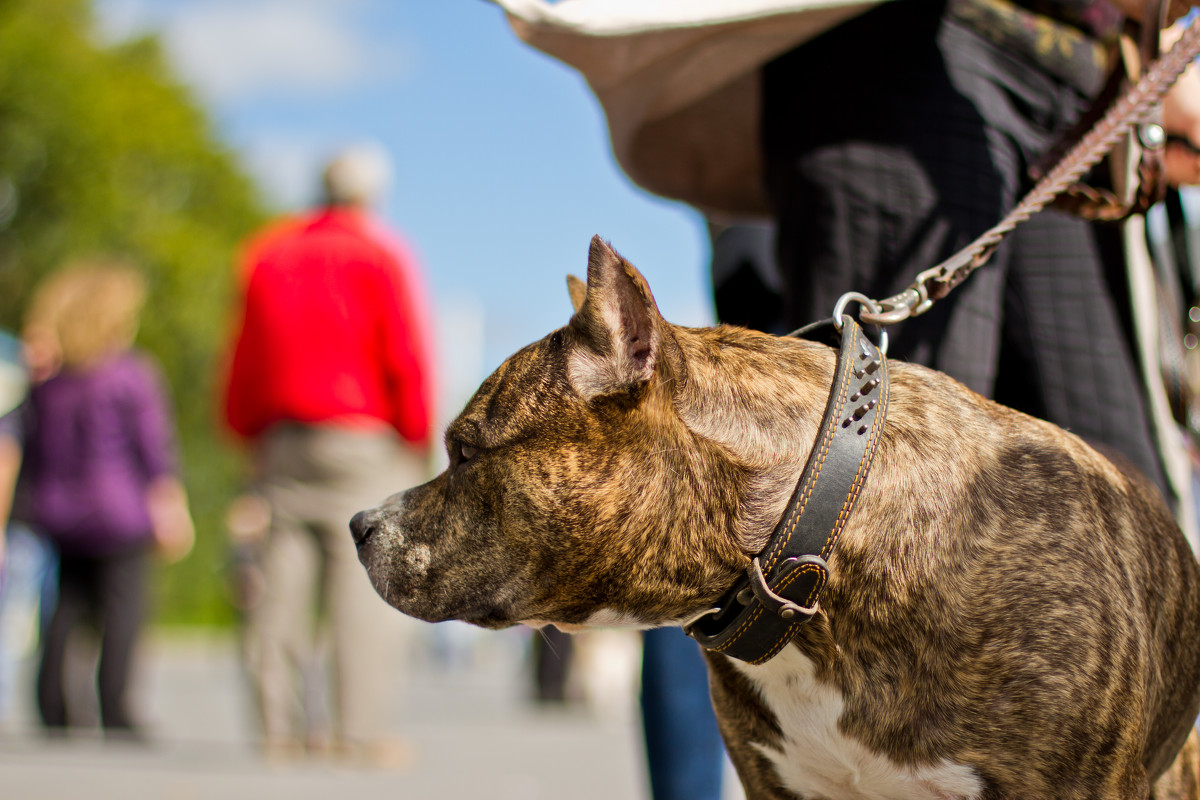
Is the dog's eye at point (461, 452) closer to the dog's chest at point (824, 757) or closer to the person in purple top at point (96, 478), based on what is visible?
the dog's chest at point (824, 757)

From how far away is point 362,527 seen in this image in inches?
102

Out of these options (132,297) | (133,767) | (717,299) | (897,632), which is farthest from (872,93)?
(132,297)

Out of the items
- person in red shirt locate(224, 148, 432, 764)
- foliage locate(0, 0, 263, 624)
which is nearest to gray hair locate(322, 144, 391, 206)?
person in red shirt locate(224, 148, 432, 764)

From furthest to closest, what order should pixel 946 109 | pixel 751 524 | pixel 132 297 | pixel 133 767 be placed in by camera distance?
pixel 132 297
pixel 133 767
pixel 946 109
pixel 751 524

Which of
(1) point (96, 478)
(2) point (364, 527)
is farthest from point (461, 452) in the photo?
(1) point (96, 478)

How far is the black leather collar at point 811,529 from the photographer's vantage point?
6.91 ft

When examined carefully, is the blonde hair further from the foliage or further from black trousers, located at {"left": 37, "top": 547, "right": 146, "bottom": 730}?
the foliage

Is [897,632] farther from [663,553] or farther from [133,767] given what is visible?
[133,767]

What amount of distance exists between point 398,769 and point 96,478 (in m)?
2.61

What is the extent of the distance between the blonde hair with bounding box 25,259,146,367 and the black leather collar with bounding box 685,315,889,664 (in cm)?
598

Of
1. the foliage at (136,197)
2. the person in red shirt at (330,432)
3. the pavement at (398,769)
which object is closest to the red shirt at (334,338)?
the person in red shirt at (330,432)

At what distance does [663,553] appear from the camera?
2.23 metres

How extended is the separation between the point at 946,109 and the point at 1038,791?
1.38m

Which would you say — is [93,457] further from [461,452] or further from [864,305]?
[864,305]
